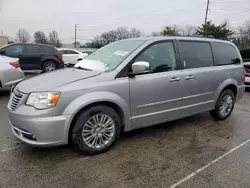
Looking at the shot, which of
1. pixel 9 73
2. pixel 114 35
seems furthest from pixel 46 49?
pixel 114 35

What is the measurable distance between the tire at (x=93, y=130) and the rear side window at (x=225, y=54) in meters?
2.62

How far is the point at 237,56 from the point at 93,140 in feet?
12.5

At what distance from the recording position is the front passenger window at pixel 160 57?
3.57m

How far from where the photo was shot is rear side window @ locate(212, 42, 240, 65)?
455 centimetres

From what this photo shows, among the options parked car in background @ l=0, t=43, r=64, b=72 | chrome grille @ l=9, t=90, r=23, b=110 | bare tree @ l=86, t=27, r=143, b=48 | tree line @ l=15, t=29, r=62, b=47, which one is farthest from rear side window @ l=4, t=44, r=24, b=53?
tree line @ l=15, t=29, r=62, b=47

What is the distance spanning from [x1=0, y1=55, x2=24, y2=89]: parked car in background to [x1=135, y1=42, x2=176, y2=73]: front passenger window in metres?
4.25

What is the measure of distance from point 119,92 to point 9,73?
4.25 metres

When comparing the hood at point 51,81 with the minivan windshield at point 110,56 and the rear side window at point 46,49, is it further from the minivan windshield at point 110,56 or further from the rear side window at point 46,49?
the rear side window at point 46,49

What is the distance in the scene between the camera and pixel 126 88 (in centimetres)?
325

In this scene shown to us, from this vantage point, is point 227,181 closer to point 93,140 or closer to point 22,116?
point 93,140

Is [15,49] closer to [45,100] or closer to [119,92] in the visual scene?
[45,100]

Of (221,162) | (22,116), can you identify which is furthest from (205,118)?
(22,116)

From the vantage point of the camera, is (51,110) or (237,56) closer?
(51,110)

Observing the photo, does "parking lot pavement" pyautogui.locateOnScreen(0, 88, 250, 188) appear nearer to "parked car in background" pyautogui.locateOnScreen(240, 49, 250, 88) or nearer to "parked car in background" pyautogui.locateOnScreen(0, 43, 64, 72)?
"parked car in background" pyautogui.locateOnScreen(240, 49, 250, 88)
